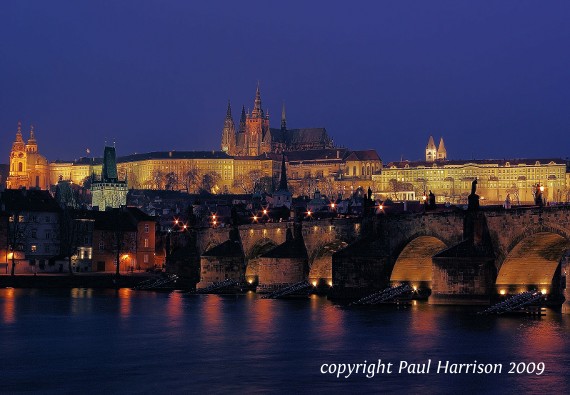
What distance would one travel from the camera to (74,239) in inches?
5172

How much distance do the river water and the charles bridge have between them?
228cm

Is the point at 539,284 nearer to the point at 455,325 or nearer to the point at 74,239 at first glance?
the point at 455,325

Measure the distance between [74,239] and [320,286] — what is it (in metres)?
47.3

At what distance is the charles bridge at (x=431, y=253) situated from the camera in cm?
6756

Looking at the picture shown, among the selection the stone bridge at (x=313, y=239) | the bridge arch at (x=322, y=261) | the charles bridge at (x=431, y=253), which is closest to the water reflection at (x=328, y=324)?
the charles bridge at (x=431, y=253)

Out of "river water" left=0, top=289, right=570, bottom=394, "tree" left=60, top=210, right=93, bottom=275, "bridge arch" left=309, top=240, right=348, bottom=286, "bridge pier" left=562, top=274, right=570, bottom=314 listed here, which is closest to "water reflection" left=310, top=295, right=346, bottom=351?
"river water" left=0, top=289, right=570, bottom=394

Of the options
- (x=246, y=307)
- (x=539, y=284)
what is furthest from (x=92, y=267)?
(x=539, y=284)

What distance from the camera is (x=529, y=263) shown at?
68688 mm

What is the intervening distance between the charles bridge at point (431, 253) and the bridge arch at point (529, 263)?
0.17ft

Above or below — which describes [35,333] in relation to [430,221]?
below

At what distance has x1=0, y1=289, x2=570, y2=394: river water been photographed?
4562 centimetres

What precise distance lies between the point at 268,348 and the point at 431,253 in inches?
980

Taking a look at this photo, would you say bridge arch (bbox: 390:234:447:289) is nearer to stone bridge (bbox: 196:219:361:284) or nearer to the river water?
the river water

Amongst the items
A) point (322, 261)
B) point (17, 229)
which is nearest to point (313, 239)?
point (322, 261)
